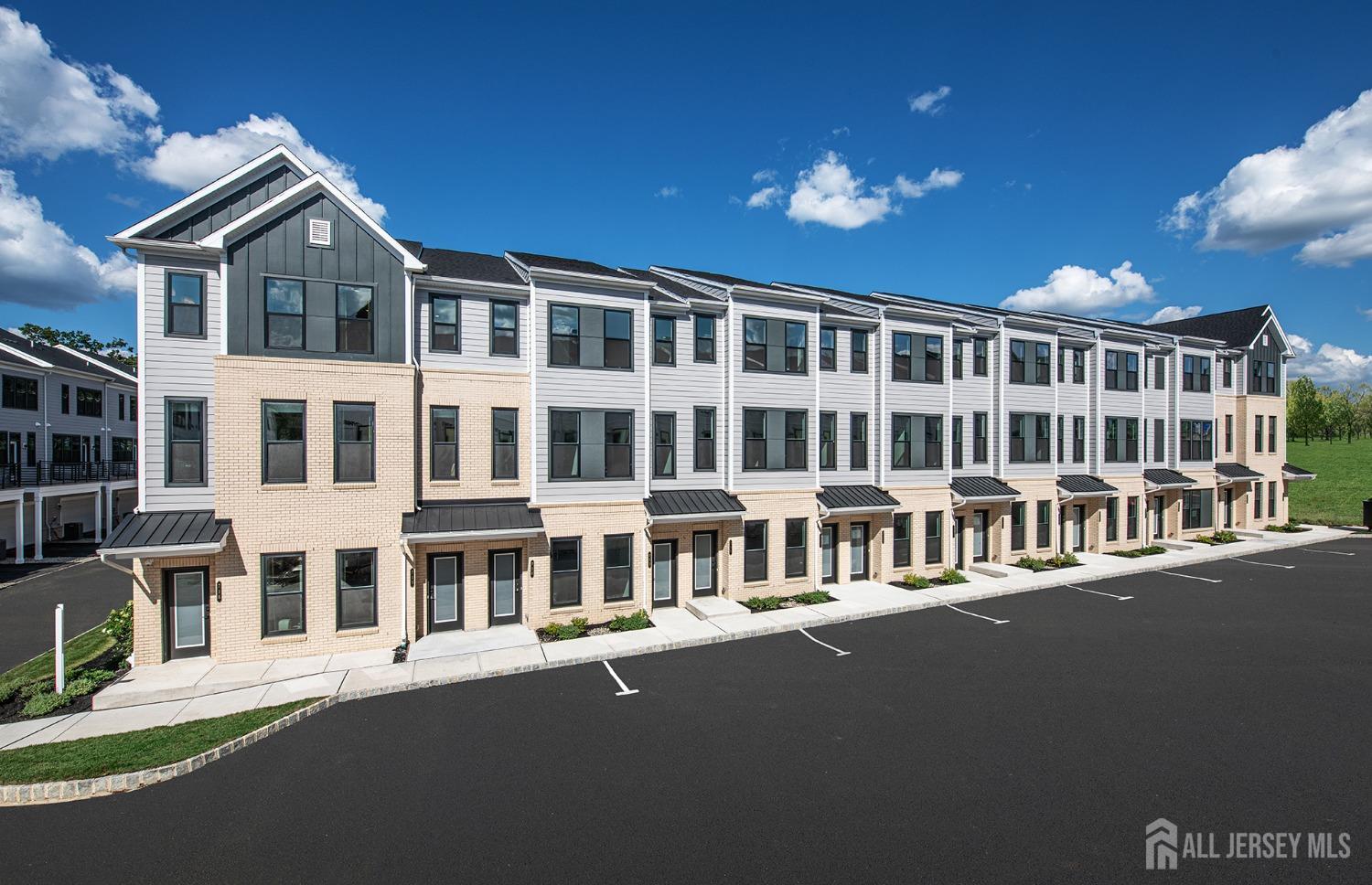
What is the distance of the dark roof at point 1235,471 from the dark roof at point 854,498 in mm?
23930

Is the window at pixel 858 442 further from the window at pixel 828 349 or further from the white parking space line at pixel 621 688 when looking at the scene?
the white parking space line at pixel 621 688

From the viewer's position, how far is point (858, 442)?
21.8 m

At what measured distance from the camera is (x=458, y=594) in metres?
16.0

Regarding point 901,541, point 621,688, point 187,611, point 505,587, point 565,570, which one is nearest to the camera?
point 621,688

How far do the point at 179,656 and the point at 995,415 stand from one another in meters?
28.2

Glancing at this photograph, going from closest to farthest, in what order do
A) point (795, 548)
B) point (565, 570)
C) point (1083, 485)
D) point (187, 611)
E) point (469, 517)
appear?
point (187, 611)
point (469, 517)
point (565, 570)
point (795, 548)
point (1083, 485)

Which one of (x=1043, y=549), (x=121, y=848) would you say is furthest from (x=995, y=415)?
(x=121, y=848)

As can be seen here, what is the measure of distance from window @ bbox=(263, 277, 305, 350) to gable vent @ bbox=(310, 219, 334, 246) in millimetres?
1139

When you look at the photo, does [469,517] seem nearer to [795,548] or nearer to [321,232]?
[321,232]

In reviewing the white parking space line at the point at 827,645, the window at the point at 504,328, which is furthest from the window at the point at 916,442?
the window at the point at 504,328

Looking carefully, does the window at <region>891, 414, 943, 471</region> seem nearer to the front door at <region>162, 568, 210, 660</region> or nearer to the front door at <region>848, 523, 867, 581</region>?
the front door at <region>848, 523, 867, 581</region>

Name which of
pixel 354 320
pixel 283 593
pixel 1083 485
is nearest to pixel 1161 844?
pixel 283 593

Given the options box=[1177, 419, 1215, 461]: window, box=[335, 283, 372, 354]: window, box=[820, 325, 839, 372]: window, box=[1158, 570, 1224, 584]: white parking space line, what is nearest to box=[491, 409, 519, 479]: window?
box=[335, 283, 372, 354]: window

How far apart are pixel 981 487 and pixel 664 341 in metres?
14.5
